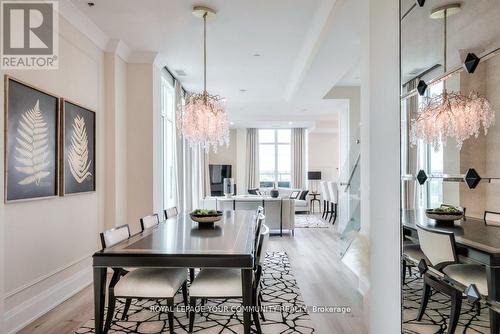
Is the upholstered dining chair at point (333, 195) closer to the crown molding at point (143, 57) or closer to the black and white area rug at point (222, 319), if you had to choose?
the black and white area rug at point (222, 319)

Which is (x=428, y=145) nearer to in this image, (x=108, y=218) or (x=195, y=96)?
(x=195, y=96)

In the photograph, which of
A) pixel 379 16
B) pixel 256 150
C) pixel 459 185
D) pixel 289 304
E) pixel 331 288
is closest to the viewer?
pixel 459 185

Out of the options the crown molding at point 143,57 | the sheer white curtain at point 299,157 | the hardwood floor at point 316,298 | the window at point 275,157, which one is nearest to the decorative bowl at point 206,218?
the hardwood floor at point 316,298

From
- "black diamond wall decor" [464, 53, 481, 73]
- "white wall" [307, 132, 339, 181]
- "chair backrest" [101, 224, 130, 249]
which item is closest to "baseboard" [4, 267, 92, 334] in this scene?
"chair backrest" [101, 224, 130, 249]

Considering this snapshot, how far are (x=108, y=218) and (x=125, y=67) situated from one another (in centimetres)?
220

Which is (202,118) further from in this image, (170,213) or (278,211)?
(278,211)

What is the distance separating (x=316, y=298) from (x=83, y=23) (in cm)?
398

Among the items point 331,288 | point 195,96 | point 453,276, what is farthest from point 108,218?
point 453,276

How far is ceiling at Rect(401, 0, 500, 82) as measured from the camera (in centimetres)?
95

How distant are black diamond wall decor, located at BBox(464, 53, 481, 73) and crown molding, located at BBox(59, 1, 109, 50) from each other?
3.71 meters

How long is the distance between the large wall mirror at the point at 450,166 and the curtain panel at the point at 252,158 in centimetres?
1105

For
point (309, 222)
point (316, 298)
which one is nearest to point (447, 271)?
point (316, 298)

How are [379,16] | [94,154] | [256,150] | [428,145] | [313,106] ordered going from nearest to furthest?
1. [428,145]
2. [379,16]
3. [94,154]
4. [313,106]
5. [256,150]

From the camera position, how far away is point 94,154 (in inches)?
163
